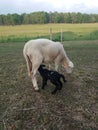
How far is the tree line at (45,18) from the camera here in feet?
193

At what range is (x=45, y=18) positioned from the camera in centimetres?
5944

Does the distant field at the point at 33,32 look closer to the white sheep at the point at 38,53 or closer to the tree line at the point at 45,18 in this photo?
the tree line at the point at 45,18

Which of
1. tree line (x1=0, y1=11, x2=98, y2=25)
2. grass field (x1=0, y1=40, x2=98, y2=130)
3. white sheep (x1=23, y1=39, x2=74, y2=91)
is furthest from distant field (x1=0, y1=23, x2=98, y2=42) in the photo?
white sheep (x1=23, y1=39, x2=74, y2=91)

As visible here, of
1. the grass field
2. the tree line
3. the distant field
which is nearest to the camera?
the grass field

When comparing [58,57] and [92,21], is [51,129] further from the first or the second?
[92,21]

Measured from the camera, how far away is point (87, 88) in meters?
7.86

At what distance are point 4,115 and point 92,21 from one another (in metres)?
60.6

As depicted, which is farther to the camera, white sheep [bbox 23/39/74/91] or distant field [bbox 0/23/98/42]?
distant field [bbox 0/23/98/42]

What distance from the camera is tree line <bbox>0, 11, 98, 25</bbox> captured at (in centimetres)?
5878

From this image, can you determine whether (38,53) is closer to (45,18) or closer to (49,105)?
(49,105)

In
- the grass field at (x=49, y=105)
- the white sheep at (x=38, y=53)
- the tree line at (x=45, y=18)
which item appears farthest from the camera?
the tree line at (x=45, y=18)

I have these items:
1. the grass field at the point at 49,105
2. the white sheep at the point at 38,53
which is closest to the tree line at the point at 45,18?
the grass field at the point at 49,105

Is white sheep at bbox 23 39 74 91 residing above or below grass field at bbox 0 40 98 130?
above

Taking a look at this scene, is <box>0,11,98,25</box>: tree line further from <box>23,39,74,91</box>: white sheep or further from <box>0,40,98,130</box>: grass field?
<box>23,39,74,91</box>: white sheep
